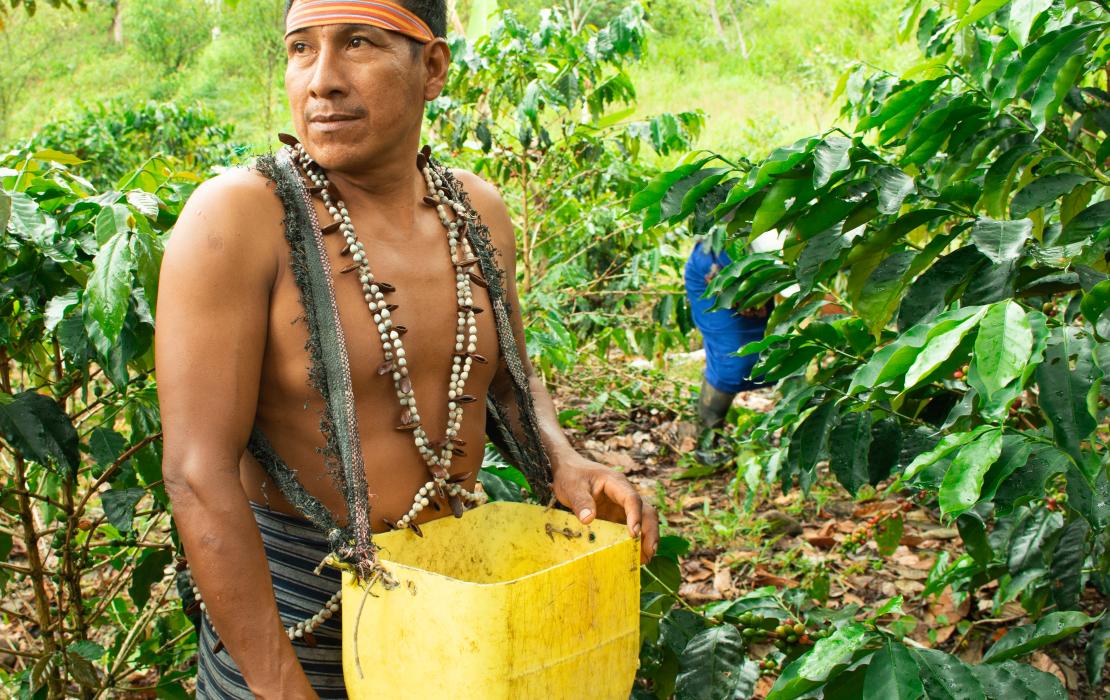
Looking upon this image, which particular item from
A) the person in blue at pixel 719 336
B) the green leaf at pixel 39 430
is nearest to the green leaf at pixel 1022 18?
the green leaf at pixel 39 430

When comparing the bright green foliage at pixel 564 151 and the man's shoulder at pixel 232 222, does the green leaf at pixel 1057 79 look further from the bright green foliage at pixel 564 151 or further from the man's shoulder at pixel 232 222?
the bright green foliage at pixel 564 151

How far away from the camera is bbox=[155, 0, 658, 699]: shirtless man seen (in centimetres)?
132

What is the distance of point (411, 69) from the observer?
5.20 feet

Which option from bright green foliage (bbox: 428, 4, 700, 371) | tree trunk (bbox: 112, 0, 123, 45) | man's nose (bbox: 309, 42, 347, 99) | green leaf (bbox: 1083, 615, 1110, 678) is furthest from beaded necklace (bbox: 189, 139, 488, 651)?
tree trunk (bbox: 112, 0, 123, 45)

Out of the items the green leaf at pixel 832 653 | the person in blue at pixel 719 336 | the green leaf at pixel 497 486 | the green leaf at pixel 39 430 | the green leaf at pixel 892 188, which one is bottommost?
the person in blue at pixel 719 336

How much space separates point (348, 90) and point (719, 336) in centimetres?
346

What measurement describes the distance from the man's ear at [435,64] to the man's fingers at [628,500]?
0.69 metres

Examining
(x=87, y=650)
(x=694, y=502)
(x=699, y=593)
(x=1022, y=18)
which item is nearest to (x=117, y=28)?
(x=694, y=502)

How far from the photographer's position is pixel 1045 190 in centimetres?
171

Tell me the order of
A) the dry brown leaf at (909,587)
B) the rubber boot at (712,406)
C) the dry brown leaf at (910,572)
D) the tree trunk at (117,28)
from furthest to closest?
1. the tree trunk at (117,28)
2. the rubber boot at (712,406)
3. the dry brown leaf at (910,572)
4. the dry brown leaf at (909,587)

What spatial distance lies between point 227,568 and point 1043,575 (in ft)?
6.04

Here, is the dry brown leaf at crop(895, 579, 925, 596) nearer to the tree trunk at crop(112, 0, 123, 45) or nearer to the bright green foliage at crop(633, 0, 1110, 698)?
the bright green foliage at crop(633, 0, 1110, 698)

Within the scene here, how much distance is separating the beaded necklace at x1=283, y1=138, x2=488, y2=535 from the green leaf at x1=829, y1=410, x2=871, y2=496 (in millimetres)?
723

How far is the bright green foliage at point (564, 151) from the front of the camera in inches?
159
